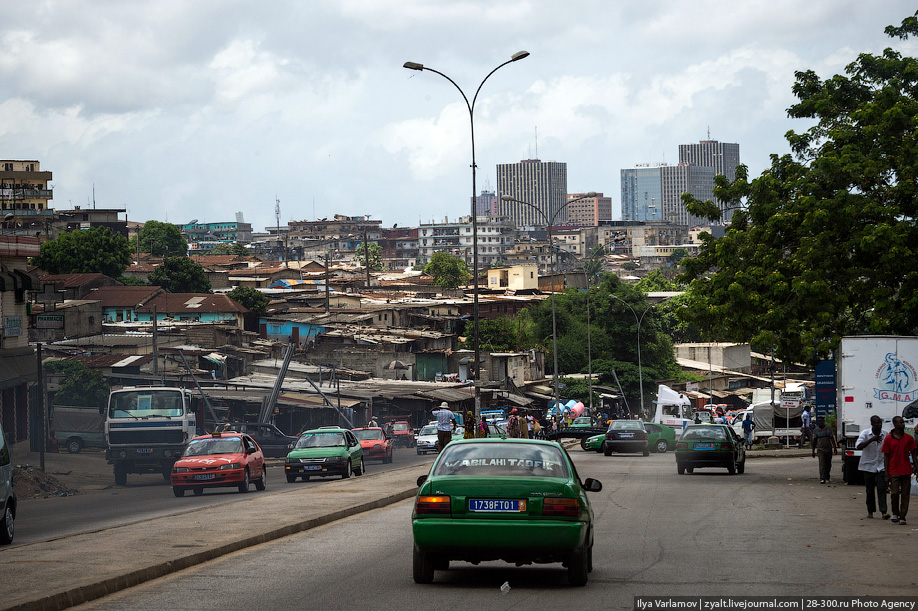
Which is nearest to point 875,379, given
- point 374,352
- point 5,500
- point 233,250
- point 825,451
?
point 825,451

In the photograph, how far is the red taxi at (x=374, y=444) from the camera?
131 ft

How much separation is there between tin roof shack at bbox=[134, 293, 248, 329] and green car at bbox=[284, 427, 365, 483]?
4637 cm

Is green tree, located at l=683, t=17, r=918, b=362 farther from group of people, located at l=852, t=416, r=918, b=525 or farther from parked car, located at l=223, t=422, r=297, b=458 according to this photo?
parked car, located at l=223, t=422, r=297, b=458

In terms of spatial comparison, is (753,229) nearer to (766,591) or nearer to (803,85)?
(803,85)

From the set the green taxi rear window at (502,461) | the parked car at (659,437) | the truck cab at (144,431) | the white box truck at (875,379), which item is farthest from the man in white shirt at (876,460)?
the parked car at (659,437)

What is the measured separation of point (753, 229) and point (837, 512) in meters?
11.9

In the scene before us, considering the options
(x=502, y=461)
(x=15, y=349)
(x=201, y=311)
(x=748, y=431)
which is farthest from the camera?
(x=201, y=311)

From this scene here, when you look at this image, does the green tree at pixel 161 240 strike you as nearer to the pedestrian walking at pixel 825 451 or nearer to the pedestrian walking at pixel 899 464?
the pedestrian walking at pixel 825 451

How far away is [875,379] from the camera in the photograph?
22.6 m

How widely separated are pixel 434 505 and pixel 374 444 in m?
30.5

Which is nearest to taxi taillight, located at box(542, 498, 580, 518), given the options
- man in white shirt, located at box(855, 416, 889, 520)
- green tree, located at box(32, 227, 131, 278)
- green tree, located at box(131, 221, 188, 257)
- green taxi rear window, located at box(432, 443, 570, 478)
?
green taxi rear window, located at box(432, 443, 570, 478)

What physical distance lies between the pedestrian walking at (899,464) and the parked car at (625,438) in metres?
24.5

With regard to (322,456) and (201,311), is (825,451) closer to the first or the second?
(322,456)

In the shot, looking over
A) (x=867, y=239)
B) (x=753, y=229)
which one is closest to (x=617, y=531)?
(x=867, y=239)
